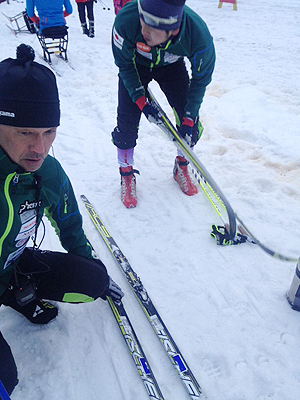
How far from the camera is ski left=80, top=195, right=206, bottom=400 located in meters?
1.84

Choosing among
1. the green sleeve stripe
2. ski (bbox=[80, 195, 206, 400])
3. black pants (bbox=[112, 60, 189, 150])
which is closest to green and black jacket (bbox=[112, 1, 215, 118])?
black pants (bbox=[112, 60, 189, 150])

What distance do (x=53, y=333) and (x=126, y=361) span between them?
1.73ft

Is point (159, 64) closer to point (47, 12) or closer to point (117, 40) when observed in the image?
point (117, 40)

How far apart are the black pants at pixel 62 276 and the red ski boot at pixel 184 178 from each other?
64.2 inches

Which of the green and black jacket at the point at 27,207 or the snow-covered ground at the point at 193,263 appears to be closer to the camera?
the green and black jacket at the point at 27,207

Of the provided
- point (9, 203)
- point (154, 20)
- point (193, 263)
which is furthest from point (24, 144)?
point (193, 263)

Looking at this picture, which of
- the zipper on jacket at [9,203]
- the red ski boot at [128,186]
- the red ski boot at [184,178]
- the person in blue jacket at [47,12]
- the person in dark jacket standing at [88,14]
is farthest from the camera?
the person in dark jacket standing at [88,14]

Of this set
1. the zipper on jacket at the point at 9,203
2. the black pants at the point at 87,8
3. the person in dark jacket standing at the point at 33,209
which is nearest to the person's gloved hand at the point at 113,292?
the person in dark jacket standing at the point at 33,209

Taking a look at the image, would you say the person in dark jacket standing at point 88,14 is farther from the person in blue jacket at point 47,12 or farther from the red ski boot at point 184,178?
the red ski boot at point 184,178

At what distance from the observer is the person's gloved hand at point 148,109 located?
111 inches

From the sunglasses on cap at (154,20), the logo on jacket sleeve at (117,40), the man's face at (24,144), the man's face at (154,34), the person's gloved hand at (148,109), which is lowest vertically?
the person's gloved hand at (148,109)

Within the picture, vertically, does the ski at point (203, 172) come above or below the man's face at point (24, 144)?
below

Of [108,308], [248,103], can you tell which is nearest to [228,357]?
[108,308]

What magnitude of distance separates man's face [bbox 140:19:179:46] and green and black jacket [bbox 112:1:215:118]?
117 mm
